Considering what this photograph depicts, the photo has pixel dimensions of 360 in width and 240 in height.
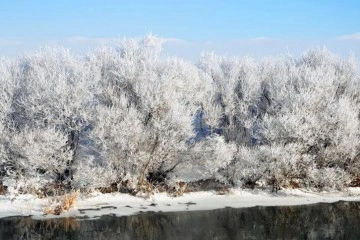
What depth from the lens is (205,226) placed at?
1046 inches

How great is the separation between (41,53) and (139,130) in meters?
12.2

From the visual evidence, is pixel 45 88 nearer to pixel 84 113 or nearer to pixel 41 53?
pixel 84 113

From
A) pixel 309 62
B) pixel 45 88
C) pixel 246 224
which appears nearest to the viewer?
pixel 246 224

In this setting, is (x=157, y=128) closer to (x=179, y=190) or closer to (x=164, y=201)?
(x=179, y=190)

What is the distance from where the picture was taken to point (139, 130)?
107 ft

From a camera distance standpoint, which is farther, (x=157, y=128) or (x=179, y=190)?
(x=179, y=190)

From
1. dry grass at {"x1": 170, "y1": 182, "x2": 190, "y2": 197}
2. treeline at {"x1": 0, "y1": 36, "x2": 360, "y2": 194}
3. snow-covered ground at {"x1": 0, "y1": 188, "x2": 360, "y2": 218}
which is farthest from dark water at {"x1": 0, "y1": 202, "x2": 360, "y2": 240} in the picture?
treeline at {"x1": 0, "y1": 36, "x2": 360, "y2": 194}

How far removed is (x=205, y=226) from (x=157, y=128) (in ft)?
28.9

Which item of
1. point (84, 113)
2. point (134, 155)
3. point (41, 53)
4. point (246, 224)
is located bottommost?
point (246, 224)

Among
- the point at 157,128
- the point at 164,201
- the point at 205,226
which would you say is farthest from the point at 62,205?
the point at 205,226

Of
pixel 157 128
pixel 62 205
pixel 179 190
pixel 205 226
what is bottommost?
pixel 205 226

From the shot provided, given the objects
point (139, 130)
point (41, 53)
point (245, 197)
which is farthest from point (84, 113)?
point (245, 197)

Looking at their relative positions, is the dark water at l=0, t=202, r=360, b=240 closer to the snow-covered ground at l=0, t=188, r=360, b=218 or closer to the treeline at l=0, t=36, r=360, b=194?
the snow-covered ground at l=0, t=188, r=360, b=218

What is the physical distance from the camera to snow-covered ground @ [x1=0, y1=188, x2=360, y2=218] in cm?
2902
